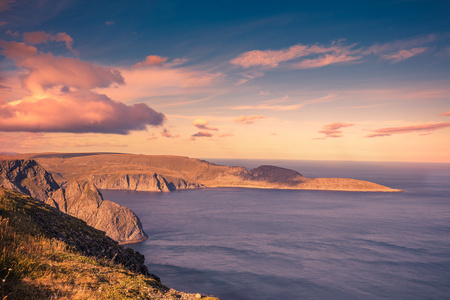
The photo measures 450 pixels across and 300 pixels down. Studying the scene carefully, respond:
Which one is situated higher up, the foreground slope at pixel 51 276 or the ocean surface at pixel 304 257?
the foreground slope at pixel 51 276

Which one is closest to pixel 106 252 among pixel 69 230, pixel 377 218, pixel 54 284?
pixel 69 230

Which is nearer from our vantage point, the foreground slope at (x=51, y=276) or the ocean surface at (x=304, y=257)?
the foreground slope at (x=51, y=276)

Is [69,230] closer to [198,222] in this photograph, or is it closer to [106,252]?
[106,252]

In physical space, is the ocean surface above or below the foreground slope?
below

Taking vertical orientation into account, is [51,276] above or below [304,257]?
above

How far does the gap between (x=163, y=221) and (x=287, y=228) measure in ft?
286

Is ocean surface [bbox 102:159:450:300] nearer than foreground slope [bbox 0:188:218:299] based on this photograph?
No

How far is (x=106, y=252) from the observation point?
2750 centimetres

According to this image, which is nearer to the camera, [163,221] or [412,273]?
[412,273]

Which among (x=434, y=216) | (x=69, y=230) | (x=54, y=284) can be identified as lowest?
(x=434, y=216)

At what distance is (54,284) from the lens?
394 inches

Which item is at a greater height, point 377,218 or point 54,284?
point 54,284

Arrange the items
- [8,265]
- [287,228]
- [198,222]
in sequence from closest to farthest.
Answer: [8,265]
[287,228]
[198,222]

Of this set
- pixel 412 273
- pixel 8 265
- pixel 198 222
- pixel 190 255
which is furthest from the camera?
pixel 198 222
